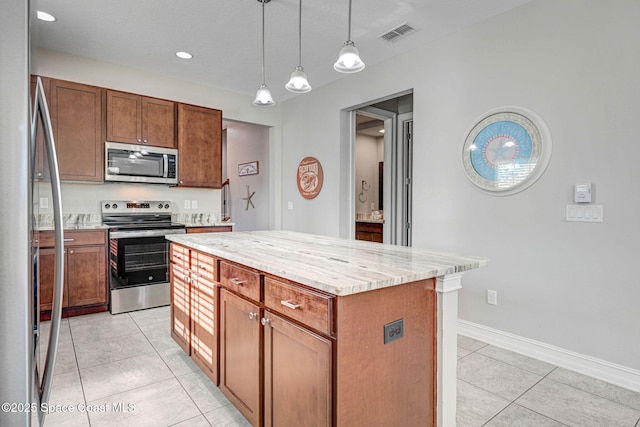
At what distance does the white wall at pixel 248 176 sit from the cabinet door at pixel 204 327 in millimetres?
3379

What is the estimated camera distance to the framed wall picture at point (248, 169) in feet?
20.4

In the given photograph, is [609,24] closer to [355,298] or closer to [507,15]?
[507,15]

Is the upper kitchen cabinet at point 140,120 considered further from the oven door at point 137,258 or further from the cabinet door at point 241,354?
the cabinet door at point 241,354

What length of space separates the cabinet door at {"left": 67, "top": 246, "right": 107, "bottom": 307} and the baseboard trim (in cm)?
360

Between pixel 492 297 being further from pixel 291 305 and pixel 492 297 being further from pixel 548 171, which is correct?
pixel 291 305

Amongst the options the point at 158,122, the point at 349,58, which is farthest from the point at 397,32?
the point at 158,122

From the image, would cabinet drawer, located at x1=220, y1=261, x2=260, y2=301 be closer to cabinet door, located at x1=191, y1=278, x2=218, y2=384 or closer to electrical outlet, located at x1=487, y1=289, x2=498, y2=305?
cabinet door, located at x1=191, y1=278, x2=218, y2=384

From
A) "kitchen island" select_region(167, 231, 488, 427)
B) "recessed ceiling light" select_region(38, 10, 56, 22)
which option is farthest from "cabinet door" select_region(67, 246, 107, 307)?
"kitchen island" select_region(167, 231, 488, 427)

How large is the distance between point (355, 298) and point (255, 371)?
2.45 feet

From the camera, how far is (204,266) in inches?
85.7

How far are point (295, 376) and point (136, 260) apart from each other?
2.95 m

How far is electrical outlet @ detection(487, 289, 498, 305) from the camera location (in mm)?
2940

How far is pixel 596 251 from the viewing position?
2398 mm

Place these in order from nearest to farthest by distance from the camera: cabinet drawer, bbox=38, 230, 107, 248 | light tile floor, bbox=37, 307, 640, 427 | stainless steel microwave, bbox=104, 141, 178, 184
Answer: light tile floor, bbox=37, 307, 640, 427 < cabinet drawer, bbox=38, 230, 107, 248 < stainless steel microwave, bbox=104, 141, 178, 184
